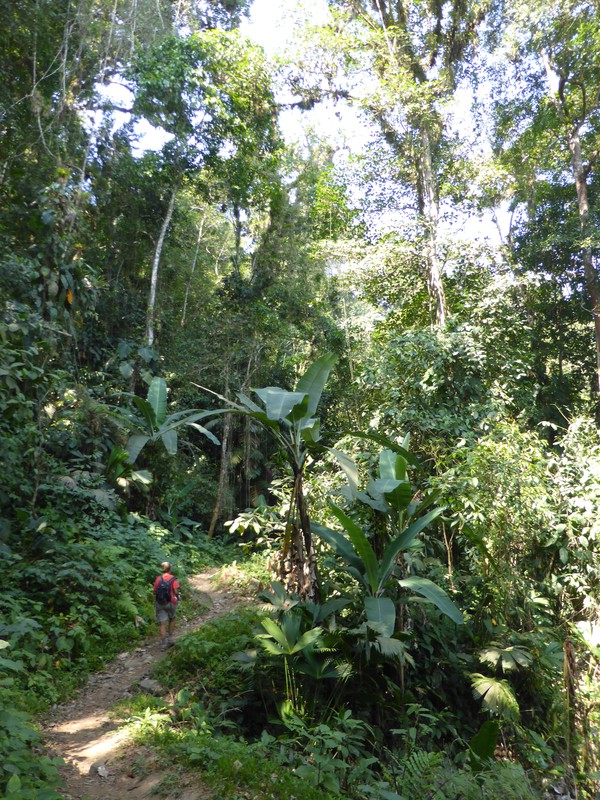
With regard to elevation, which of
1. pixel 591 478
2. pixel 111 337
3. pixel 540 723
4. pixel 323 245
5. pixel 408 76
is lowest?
pixel 540 723

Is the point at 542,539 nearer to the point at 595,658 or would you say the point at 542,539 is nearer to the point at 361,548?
the point at 595,658

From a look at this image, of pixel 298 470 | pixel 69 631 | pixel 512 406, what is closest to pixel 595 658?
pixel 298 470

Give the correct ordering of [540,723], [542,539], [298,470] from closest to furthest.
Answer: [298,470]
[540,723]
[542,539]

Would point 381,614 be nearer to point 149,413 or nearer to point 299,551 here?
point 299,551

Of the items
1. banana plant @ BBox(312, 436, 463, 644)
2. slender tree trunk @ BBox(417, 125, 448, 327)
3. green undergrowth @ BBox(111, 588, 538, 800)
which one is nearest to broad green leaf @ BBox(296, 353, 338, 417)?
banana plant @ BBox(312, 436, 463, 644)

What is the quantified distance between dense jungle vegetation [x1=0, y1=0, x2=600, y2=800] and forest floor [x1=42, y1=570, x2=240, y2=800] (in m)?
0.21

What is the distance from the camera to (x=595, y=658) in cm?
606

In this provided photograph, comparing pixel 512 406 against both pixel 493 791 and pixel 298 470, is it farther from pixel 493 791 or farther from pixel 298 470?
pixel 493 791

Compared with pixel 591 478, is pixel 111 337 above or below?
above

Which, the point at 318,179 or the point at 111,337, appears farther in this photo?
the point at 318,179

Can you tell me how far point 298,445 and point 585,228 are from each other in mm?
12504

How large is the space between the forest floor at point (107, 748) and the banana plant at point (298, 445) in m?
1.82

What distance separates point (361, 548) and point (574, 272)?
45.6 ft

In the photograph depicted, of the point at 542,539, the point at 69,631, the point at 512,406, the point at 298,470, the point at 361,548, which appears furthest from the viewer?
the point at 512,406
